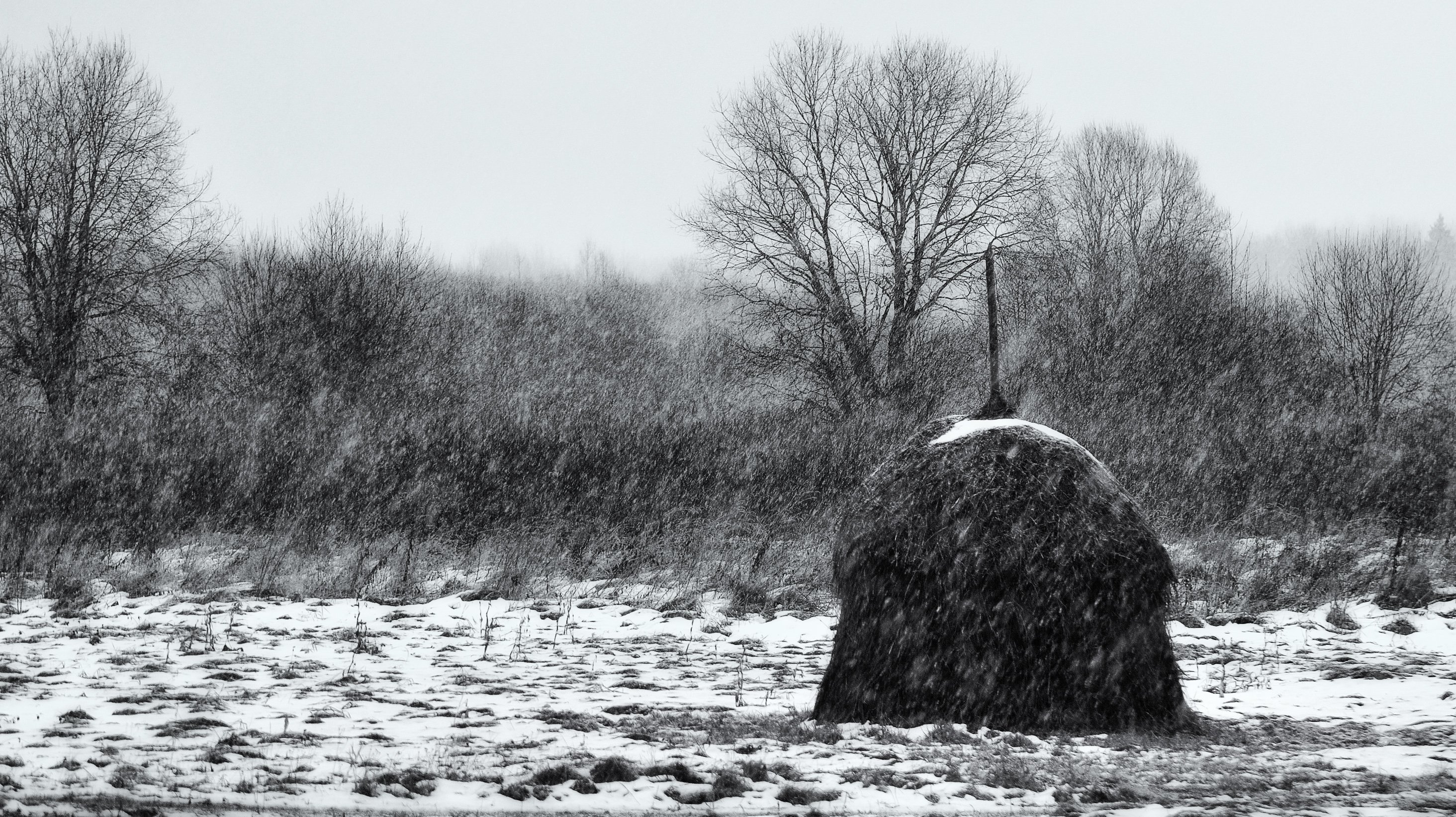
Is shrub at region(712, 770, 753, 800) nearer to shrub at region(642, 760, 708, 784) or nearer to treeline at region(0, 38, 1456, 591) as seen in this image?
shrub at region(642, 760, 708, 784)

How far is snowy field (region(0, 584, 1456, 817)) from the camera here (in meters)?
3.64

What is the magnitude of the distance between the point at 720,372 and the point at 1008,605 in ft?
84.4

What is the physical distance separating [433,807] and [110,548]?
39.5 feet

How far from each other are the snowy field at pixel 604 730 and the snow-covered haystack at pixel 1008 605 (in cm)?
24

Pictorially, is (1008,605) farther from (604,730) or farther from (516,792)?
(516,792)

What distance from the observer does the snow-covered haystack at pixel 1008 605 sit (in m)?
5.03

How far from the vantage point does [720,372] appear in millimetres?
30594

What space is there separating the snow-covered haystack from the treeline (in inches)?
315

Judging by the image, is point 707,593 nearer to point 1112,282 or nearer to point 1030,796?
point 1030,796

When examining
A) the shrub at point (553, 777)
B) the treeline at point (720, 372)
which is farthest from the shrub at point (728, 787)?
the treeline at point (720, 372)

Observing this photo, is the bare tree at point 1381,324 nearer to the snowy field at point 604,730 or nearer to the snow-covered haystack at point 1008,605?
the snowy field at point 604,730

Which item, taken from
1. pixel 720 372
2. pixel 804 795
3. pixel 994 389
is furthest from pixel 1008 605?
pixel 720 372

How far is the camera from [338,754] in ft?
14.1

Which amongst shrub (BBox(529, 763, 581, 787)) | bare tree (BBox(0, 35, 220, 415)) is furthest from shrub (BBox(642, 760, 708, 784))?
bare tree (BBox(0, 35, 220, 415))
